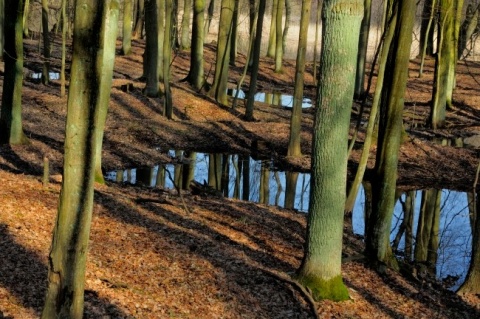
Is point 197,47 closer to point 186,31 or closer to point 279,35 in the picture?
point 279,35

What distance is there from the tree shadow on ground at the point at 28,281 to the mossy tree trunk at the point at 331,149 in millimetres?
2852

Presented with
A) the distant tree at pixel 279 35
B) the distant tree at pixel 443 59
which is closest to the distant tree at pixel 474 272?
the distant tree at pixel 443 59

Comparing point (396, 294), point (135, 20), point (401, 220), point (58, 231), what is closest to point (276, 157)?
point (401, 220)

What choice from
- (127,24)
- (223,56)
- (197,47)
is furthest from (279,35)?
(223,56)

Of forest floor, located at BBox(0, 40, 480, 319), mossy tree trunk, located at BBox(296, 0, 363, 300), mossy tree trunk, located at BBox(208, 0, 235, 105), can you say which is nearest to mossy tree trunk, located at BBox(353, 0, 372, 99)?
mossy tree trunk, located at BBox(208, 0, 235, 105)

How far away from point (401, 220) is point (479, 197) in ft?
9.17

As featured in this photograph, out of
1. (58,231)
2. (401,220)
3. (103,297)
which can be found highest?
(58,231)

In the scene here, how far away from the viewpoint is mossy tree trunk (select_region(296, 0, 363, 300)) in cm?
827

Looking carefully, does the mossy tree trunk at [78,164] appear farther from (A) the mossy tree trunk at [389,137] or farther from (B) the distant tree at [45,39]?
(B) the distant tree at [45,39]

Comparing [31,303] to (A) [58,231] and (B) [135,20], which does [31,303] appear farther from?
(B) [135,20]

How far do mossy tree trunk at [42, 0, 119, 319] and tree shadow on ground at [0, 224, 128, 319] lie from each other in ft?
4.82

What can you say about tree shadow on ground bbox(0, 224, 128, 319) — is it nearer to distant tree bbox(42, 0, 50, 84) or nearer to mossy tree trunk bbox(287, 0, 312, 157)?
mossy tree trunk bbox(287, 0, 312, 157)

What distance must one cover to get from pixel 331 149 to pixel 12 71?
9.01 meters

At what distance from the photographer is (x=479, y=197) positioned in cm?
1728
